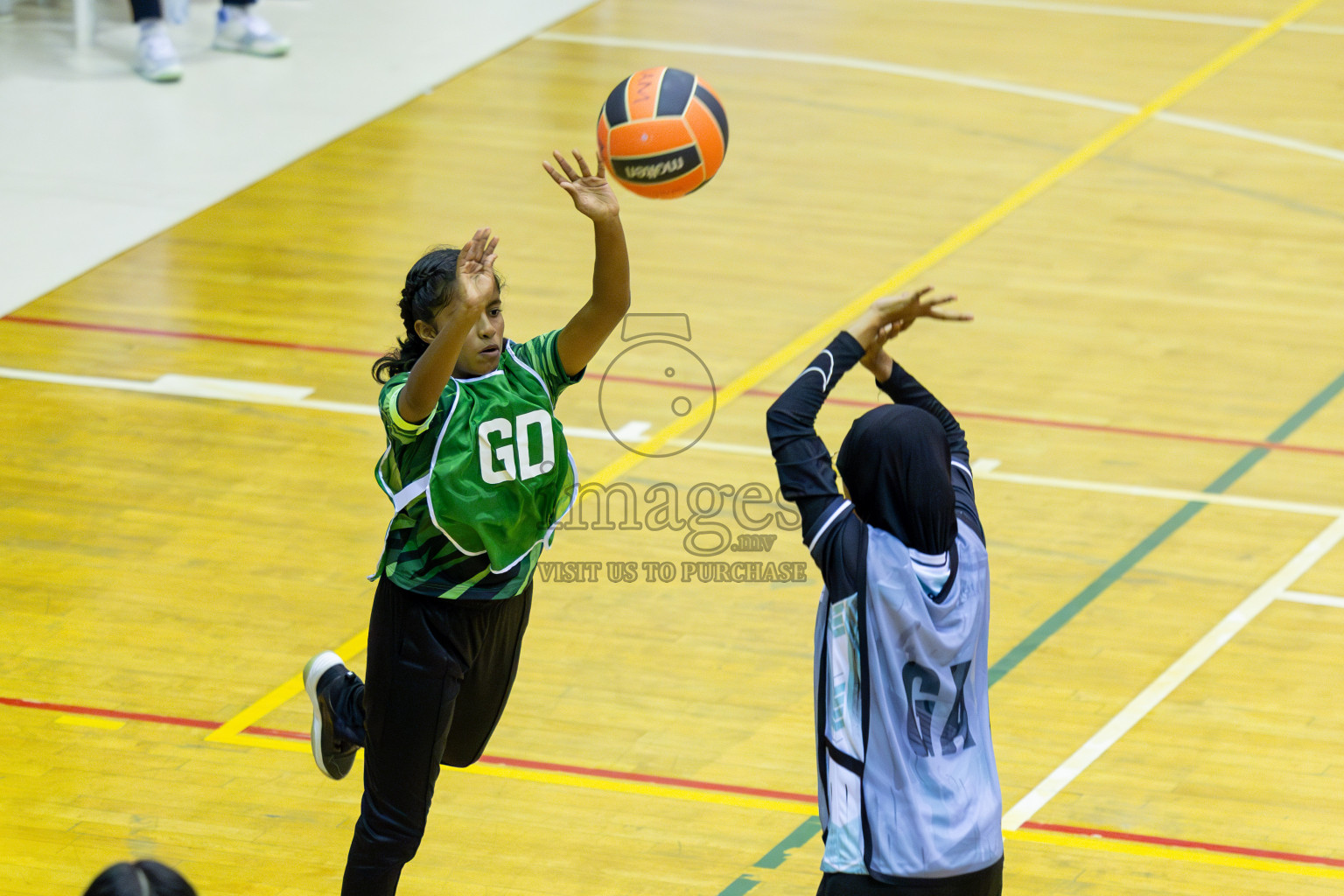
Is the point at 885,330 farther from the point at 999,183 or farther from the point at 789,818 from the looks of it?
the point at 999,183

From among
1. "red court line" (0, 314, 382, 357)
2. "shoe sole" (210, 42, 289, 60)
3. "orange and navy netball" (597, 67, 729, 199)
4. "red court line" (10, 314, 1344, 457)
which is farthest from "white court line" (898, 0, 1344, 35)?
"orange and navy netball" (597, 67, 729, 199)

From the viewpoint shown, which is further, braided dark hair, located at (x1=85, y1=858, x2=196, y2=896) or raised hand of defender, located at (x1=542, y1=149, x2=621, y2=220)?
raised hand of defender, located at (x1=542, y1=149, x2=621, y2=220)

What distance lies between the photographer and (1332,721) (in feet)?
20.2

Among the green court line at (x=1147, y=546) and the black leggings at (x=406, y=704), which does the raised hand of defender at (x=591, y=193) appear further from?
the green court line at (x=1147, y=546)

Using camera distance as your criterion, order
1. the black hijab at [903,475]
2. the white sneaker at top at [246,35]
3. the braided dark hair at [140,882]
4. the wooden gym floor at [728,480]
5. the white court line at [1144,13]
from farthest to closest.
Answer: the white court line at [1144,13], the white sneaker at top at [246,35], the wooden gym floor at [728,480], the black hijab at [903,475], the braided dark hair at [140,882]

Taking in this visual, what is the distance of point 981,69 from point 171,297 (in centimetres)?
706

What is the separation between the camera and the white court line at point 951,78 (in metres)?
12.5

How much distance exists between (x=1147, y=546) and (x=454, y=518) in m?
3.91

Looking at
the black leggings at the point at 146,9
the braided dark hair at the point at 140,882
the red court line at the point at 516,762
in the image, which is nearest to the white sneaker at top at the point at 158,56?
the black leggings at the point at 146,9

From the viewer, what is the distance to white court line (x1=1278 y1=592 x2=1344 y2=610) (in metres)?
6.92

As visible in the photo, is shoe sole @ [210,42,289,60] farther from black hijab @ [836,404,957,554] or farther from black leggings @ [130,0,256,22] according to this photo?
black hijab @ [836,404,957,554]

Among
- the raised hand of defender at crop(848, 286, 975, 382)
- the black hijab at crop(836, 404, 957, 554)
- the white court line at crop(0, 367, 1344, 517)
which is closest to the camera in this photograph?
the black hijab at crop(836, 404, 957, 554)

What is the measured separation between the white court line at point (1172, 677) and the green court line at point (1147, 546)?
457mm

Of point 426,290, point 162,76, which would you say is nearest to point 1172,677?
point 426,290
